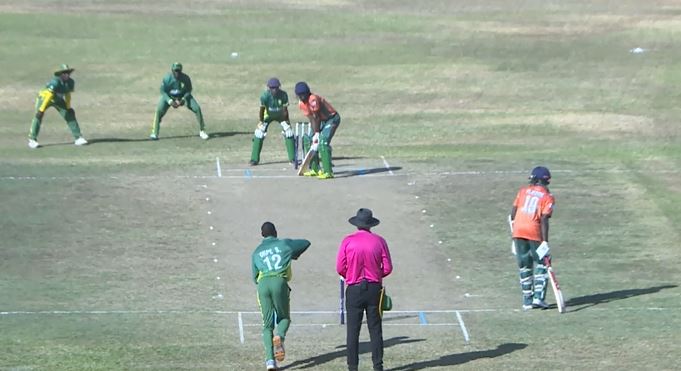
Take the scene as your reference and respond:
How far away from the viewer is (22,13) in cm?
5044

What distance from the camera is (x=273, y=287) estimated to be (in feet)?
59.4

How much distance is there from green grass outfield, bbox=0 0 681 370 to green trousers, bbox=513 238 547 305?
0.30m

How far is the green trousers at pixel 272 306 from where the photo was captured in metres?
18.1

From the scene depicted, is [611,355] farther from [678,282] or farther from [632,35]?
[632,35]

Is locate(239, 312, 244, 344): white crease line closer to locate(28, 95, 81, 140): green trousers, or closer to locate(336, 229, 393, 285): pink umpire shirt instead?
locate(336, 229, 393, 285): pink umpire shirt

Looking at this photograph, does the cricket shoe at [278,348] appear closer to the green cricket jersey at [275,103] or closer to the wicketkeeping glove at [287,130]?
the wicketkeeping glove at [287,130]

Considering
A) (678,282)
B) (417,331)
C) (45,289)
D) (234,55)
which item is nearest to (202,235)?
(45,289)

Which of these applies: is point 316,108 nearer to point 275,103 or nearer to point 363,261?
point 275,103

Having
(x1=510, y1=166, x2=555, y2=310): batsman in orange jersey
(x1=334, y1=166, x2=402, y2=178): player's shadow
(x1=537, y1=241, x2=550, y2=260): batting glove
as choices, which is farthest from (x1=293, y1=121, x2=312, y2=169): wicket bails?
(x1=537, y1=241, x2=550, y2=260): batting glove

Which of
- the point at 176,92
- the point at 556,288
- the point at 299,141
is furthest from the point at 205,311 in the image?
the point at 176,92

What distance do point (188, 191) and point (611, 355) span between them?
A: 11.4m

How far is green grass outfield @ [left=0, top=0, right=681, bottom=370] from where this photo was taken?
66.3ft

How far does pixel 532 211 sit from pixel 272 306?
4.67 meters

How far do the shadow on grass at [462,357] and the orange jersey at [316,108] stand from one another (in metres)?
9.74
